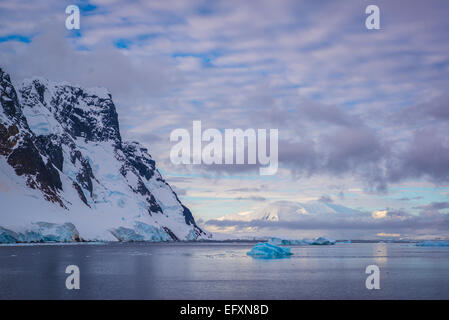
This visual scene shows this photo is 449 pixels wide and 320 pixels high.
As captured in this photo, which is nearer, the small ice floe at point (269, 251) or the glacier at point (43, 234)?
the small ice floe at point (269, 251)

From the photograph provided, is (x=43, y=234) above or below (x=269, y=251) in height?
above

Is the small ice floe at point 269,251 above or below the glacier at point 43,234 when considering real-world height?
below

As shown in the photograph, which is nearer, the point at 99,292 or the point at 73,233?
the point at 99,292

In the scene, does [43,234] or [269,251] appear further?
[43,234]

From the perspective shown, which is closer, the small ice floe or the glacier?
the small ice floe

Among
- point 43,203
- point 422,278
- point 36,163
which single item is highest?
point 36,163

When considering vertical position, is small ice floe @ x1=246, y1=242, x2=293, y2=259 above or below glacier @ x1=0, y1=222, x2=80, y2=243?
below

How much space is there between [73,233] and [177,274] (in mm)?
113054

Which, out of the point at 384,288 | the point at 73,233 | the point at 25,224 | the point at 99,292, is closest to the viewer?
the point at 99,292

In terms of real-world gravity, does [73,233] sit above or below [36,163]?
below

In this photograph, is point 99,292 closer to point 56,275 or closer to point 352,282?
point 56,275
